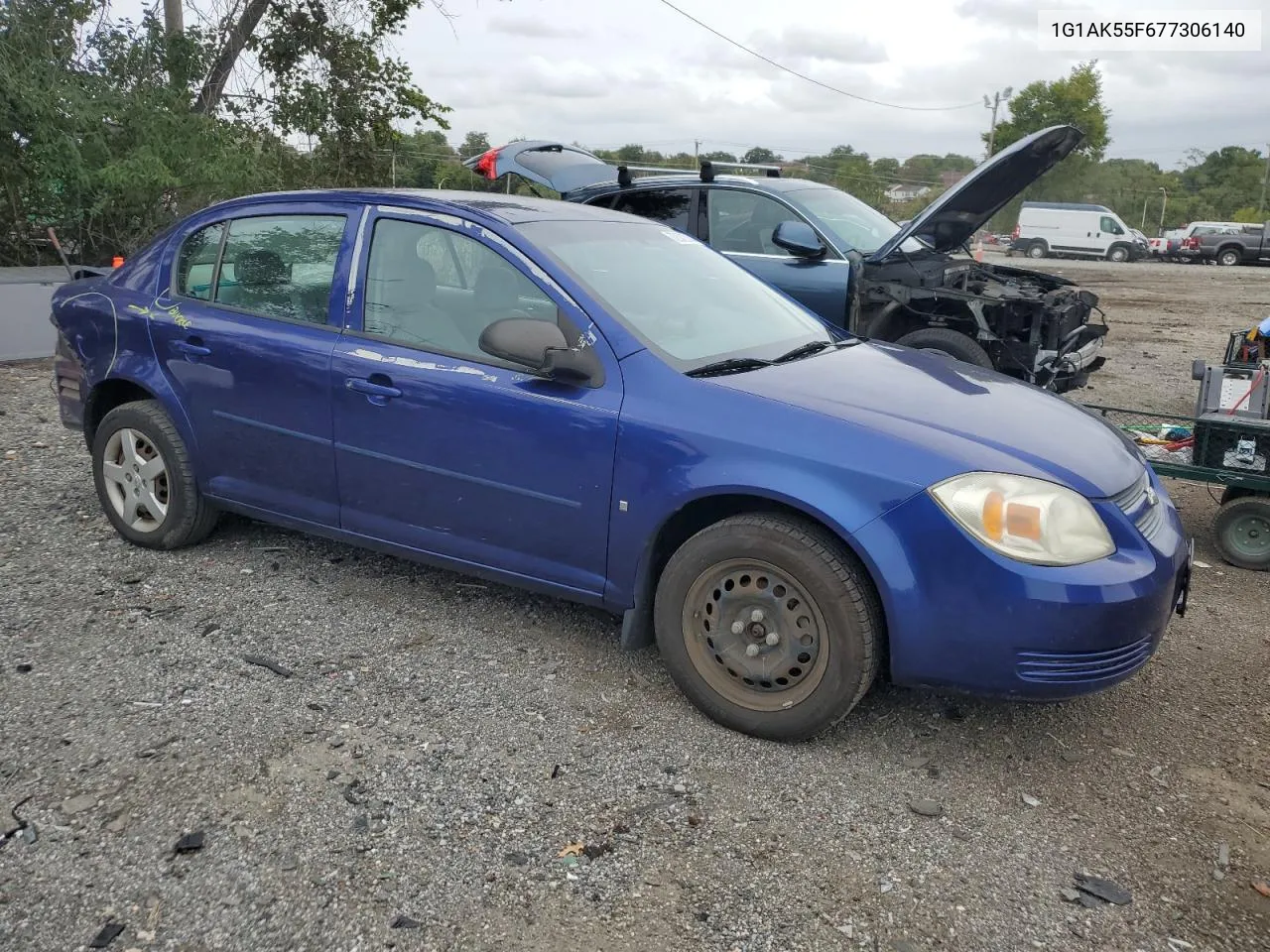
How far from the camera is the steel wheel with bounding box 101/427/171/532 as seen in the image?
4.60m

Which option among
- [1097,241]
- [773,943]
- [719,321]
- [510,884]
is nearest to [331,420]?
[719,321]

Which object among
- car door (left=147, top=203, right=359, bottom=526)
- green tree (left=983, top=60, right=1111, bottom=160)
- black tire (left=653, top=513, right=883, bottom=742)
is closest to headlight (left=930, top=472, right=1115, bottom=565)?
black tire (left=653, top=513, right=883, bottom=742)

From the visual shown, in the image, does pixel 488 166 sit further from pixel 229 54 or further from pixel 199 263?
pixel 229 54

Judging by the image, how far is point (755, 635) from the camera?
3186 mm

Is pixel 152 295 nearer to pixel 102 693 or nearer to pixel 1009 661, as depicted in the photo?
pixel 102 693

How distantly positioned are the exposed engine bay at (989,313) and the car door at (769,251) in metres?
0.21

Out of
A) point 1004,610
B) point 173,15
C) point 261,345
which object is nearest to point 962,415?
point 1004,610

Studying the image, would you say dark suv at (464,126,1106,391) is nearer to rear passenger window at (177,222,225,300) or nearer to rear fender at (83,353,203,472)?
rear passenger window at (177,222,225,300)

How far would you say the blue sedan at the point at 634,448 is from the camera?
9.65 ft

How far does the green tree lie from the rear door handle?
172 feet

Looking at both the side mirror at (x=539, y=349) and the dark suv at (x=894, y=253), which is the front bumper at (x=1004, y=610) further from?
the dark suv at (x=894, y=253)

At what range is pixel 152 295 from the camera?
456cm

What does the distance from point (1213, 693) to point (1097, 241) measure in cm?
3803

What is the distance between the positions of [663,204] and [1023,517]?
18.9 feet
